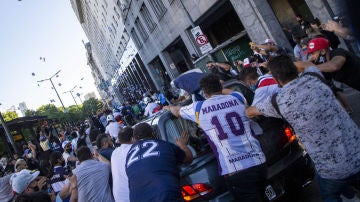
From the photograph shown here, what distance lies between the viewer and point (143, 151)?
3238 millimetres

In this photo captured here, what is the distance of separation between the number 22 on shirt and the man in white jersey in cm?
66

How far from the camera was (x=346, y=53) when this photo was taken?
12.4ft

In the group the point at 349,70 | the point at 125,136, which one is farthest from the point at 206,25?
the point at 125,136

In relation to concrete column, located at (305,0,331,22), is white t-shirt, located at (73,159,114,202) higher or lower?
lower

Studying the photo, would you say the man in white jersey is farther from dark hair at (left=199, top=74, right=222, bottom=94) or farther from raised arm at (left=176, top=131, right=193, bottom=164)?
raised arm at (left=176, top=131, right=193, bottom=164)

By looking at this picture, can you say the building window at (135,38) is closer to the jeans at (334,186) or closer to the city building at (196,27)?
the city building at (196,27)

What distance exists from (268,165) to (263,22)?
10.0 meters

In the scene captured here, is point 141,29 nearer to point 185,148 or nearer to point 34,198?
point 185,148

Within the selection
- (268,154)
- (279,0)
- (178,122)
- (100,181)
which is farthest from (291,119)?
(279,0)

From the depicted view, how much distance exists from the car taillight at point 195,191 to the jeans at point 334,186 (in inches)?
50.9

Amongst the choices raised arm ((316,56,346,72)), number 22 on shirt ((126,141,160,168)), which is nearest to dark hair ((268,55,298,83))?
raised arm ((316,56,346,72))

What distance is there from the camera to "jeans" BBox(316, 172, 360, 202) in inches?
104

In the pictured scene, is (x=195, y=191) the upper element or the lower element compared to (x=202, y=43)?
lower

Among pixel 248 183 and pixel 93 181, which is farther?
pixel 93 181
